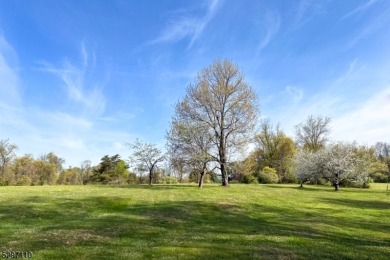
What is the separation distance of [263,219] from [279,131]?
3003 inches

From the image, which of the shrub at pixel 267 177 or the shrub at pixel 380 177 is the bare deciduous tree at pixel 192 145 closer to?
the shrub at pixel 267 177

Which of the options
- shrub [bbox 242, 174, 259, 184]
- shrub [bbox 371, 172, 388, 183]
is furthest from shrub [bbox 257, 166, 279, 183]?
shrub [bbox 371, 172, 388, 183]

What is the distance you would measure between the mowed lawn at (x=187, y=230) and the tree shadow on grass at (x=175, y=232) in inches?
1.2

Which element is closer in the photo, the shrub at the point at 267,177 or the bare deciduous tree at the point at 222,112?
the bare deciduous tree at the point at 222,112

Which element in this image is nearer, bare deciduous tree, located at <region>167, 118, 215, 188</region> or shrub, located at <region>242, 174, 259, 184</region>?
bare deciduous tree, located at <region>167, 118, 215, 188</region>

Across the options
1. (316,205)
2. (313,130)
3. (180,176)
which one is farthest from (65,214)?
(313,130)

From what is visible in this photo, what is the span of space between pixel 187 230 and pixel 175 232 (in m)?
1.03

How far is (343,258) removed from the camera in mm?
11266

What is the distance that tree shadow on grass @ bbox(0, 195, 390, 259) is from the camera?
1120 centimetres

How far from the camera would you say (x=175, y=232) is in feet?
50.7

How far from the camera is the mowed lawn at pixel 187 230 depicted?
36.9ft

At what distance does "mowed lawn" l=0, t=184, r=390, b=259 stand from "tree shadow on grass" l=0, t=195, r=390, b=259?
0.03 m

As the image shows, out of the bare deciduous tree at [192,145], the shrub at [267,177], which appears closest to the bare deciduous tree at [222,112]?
the bare deciduous tree at [192,145]

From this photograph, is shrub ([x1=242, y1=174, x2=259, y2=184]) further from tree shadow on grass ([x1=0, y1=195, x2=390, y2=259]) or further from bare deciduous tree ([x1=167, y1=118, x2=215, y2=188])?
tree shadow on grass ([x1=0, y1=195, x2=390, y2=259])
